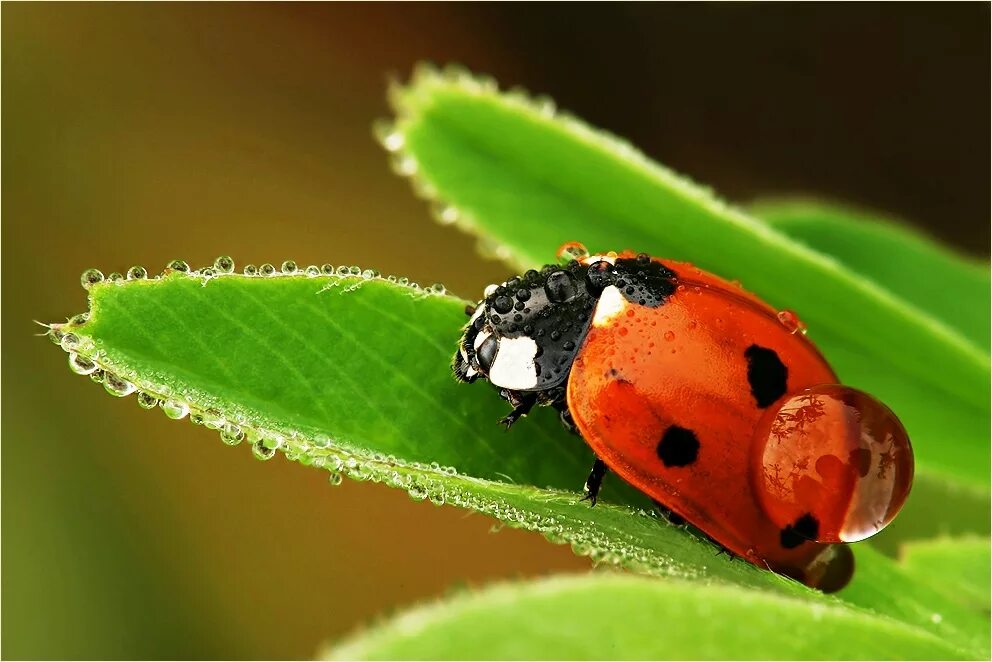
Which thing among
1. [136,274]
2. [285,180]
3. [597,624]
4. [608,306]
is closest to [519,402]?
[608,306]

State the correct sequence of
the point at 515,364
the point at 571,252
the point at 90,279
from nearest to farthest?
the point at 90,279 < the point at 515,364 < the point at 571,252

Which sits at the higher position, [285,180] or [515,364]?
[285,180]

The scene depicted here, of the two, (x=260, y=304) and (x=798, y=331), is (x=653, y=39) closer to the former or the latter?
(x=798, y=331)

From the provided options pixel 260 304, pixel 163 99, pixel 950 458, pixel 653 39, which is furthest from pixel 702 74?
pixel 260 304

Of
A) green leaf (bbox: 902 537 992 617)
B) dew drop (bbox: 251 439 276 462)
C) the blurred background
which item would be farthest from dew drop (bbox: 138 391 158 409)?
the blurred background

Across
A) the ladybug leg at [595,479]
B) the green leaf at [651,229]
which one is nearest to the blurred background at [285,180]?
the green leaf at [651,229]

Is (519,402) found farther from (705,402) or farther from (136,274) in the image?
(136,274)

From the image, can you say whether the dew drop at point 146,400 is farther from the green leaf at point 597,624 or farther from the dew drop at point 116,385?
the green leaf at point 597,624
